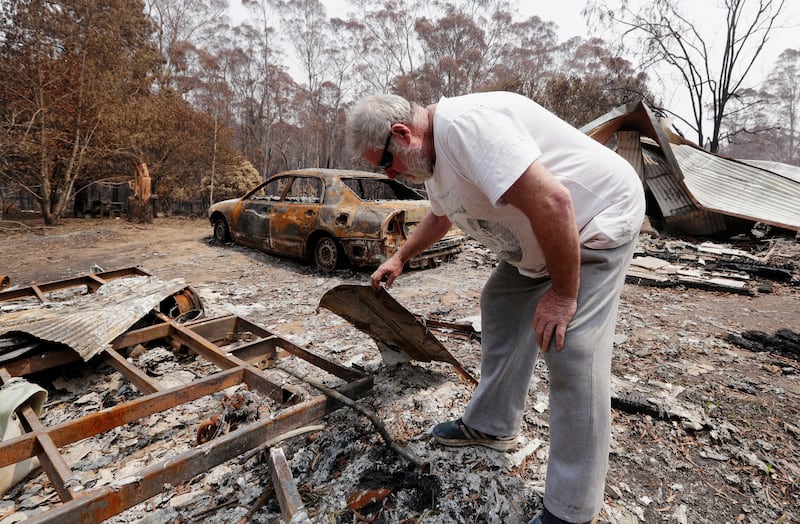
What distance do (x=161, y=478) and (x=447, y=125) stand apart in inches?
70.7

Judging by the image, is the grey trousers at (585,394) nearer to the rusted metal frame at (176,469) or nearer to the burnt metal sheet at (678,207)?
the rusted metal frame at (176,469)

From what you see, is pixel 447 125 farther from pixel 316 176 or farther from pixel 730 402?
pixel 316 176

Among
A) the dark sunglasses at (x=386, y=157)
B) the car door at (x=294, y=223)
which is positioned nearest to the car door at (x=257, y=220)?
the car door at (x=294, y=223)

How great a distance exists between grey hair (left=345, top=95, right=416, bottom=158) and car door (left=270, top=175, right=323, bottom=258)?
529 centimetres

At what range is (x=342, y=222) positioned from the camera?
652 cm

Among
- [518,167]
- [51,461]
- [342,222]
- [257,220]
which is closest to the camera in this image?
[518,167]

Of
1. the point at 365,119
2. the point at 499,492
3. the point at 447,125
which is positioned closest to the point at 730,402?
the point at 499,492

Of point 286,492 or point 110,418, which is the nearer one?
point 286,492

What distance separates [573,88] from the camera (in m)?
21.6

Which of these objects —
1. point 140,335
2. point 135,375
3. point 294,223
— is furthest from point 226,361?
point 294,223

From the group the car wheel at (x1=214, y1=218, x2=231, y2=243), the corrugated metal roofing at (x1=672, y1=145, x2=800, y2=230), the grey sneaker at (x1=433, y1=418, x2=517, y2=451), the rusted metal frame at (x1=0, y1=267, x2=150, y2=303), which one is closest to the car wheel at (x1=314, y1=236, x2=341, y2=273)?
the rusted metal frame at (x1=0, y1=267, x2=150, y2=303)

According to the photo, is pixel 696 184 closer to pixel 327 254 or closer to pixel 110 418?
pixel 327 254

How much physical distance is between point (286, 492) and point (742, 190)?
592 inches

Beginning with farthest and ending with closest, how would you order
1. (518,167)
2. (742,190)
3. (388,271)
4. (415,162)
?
1. (742,190)
2. (388,271)
3. (415,162)
4. (518,167)
